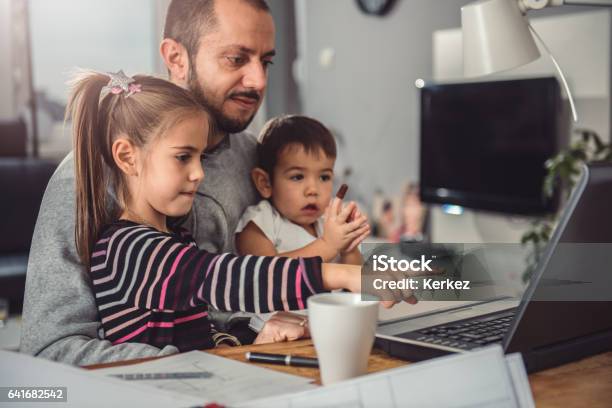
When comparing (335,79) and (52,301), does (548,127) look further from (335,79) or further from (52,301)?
(52,301)

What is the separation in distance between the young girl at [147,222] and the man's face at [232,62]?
0.13 metres

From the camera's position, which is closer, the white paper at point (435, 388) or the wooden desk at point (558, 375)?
the white paper at point (435, 388)

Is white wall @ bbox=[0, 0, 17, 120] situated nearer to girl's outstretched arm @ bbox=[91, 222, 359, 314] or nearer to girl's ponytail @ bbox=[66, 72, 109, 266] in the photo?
girl's ponytail @ bbox=[66, 72, 109, 266]

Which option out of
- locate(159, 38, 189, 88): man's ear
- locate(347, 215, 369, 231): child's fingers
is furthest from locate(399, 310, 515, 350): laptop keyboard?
locate(159, 38, 189, 88): man's ear

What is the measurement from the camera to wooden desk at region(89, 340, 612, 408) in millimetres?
794

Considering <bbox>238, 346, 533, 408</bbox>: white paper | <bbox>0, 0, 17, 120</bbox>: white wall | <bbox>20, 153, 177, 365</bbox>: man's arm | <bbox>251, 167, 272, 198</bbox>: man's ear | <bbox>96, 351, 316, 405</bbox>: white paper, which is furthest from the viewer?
<bbox>0, 0, 17, 120</bbox>: white wall

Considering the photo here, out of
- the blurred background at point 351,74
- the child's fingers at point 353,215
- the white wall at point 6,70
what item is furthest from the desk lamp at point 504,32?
the white wall at point 6,70

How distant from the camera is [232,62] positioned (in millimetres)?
1374

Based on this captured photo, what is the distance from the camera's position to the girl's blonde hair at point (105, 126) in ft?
3.80

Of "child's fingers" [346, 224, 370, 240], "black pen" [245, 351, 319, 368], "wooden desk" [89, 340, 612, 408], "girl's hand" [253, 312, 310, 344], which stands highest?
"child's fingers" [346, 224, 370, 240]

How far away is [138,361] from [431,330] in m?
0.37

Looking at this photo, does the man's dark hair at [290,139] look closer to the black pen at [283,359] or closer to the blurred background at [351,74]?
the black pen at [283,359]

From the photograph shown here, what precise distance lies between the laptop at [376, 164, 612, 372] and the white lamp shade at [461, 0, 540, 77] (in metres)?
0.36

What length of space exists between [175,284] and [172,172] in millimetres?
204
